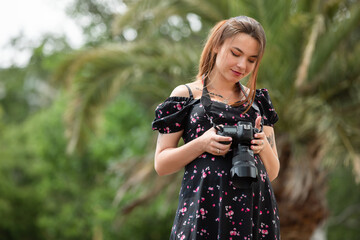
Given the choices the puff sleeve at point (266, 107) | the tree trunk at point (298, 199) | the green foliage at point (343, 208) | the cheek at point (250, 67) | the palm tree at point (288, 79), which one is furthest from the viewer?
the green foliage at point (343, 208)

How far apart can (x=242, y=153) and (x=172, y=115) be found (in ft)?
1.13

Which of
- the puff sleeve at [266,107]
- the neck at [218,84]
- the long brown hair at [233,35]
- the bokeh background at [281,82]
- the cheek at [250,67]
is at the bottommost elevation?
the puff sleeve at [266,107]

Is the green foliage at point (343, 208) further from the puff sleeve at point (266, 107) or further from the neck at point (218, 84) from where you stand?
the neck at point (218, 84)

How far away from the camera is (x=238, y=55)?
2.21 meters

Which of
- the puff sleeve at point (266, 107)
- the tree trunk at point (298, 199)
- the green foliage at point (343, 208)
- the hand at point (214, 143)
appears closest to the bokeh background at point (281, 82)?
the tree trunk at point (298, 199)

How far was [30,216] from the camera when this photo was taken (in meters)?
19.0

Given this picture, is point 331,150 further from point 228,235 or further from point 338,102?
point 228,235

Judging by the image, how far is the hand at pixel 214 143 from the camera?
81.7 inches

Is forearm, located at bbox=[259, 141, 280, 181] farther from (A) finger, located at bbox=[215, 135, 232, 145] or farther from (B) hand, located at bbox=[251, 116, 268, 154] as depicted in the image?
(A) finger, located at bbox=[215, 135, 232, 145]

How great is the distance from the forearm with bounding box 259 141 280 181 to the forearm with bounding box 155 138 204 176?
275mm

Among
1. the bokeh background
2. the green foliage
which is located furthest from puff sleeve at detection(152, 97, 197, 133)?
the green foliage

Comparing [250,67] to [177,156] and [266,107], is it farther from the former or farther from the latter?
[177,156]

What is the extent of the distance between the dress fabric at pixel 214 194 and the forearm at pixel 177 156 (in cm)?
4

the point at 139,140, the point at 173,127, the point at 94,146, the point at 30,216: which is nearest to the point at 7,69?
the point at 30,216
